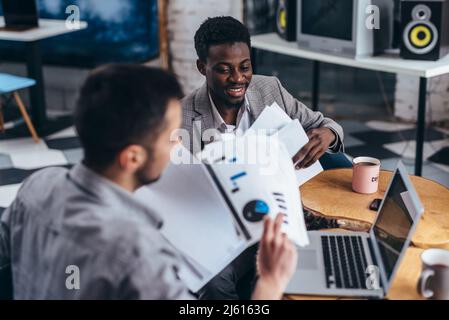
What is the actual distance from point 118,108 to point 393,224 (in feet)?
2.42

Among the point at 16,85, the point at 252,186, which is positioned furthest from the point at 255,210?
the point at 16,85

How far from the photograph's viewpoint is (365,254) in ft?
4.95

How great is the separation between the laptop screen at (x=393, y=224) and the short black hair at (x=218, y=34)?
79 cm

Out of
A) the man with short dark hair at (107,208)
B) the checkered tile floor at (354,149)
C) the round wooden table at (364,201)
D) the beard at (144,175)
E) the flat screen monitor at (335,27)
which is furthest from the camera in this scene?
the checkered tile floor at (354,149)

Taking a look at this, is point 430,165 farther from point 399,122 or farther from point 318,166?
point 318,166

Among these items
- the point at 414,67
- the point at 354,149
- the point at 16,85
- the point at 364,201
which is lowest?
the point at 354,149

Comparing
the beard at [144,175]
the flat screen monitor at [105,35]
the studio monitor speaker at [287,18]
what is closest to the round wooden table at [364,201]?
the beard at [144,175]

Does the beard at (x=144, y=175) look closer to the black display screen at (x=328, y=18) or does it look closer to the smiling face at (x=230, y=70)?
the smiling face at (x=230, y=70)

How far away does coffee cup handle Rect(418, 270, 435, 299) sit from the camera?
4.34ft

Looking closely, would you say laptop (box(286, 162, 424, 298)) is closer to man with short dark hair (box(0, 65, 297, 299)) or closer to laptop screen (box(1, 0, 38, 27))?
man with short dark hair (box(0, 65, 297, 299))

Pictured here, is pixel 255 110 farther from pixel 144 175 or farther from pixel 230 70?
pixel 144 175

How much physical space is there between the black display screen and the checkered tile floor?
0.86 m

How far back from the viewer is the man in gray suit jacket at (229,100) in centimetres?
208

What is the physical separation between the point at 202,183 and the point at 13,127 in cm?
385
